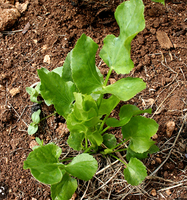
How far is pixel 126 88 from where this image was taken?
0.94 metres

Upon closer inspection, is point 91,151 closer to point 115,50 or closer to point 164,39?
point 115,50

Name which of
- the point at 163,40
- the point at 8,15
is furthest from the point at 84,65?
the point at 8,15

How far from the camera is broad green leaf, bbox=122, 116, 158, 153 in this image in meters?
1.06

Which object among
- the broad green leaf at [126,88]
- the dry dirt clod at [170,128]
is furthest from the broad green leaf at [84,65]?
the dry dirt clod at [170,128]

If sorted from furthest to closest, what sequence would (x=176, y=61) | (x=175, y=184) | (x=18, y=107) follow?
(x=176, y=61)
(x=18, y=107)
(x=175, y=184)

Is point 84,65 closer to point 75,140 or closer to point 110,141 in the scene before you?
point 75,140

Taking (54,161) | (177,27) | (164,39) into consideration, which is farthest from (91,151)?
(177,27)

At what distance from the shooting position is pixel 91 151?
138cm

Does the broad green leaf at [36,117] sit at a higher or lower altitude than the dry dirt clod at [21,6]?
lower

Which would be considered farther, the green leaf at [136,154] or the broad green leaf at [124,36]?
the green leaf at [136,154]

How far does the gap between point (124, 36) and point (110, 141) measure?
2.06 ft

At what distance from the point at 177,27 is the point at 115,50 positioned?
0.92 m

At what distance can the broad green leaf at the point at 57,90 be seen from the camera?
1017mm

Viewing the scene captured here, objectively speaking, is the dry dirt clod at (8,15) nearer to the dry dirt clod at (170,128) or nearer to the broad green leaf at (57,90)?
the broad green leaf at (57,90)
